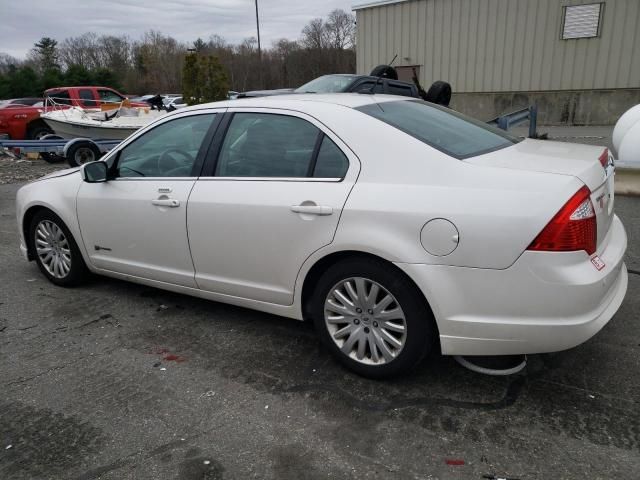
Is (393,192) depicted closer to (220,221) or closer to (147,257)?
(220,221)

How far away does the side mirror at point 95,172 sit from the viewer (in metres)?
4.00

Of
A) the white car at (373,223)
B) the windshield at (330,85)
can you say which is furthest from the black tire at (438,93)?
the white car at (373,223)

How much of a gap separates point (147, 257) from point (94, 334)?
66 centimetres

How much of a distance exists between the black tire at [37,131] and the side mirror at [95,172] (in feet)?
46.9

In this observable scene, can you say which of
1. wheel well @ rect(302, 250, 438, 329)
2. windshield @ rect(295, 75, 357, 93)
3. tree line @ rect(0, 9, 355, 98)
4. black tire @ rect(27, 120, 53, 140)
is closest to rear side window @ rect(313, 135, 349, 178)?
wheel well @ rect(302, 250, 438, 329)

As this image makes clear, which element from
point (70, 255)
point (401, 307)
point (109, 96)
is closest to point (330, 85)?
point (70, 255)

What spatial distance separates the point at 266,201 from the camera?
3.16 metres

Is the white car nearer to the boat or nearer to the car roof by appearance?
the car roof

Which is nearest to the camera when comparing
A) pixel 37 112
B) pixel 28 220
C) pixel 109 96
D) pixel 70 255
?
pixel 70 255

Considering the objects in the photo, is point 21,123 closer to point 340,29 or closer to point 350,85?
point 350,85

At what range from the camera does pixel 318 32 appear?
5953cm

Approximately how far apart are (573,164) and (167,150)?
8.91 feet

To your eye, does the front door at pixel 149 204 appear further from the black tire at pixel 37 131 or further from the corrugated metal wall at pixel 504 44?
the corrugated metal wall at pixel 504 44

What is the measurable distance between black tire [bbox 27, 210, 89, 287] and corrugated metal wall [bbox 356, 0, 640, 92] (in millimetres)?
17237
